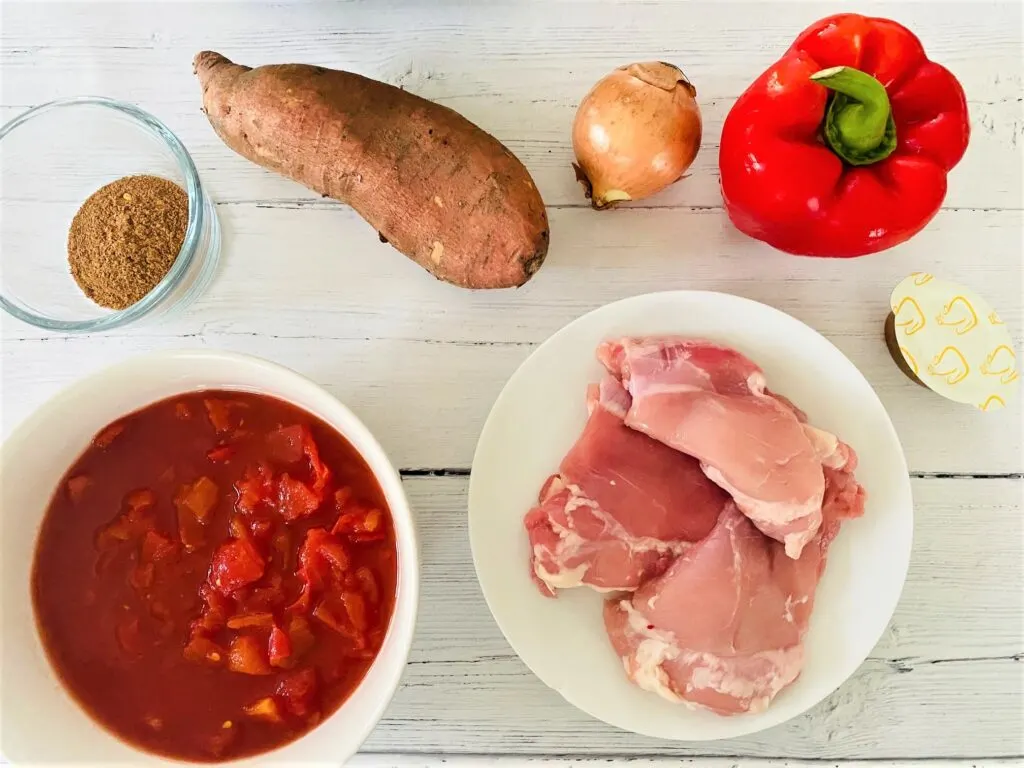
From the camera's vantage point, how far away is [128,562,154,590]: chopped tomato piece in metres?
1.00

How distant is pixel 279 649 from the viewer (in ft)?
3.23

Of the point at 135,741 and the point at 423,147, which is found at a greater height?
the point at 423,147

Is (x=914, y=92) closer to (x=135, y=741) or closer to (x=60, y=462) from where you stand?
(x=60, y=462)

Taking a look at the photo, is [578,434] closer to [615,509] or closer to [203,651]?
[615,509]

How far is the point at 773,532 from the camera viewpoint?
3.58 feet

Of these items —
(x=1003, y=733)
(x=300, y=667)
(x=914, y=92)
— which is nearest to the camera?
(x=300, y=667)

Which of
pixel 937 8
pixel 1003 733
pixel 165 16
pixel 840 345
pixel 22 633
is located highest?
pixel 937 8

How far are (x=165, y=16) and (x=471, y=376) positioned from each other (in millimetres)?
772

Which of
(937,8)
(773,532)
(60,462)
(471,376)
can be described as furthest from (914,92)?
(60,462)

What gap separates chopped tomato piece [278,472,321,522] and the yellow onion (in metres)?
0.59

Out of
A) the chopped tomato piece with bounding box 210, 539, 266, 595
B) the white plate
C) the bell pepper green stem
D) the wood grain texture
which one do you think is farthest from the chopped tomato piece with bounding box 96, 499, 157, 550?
the bell pepper green stem

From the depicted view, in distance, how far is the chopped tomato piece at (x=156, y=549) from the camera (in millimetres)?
1003

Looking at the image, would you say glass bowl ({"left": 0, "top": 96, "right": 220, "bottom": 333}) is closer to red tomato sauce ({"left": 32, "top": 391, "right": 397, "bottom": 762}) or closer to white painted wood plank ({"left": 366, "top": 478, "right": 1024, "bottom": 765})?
red tomato sauce ({"left": 32, "top": 391, "right": 397, "bottom": 762})

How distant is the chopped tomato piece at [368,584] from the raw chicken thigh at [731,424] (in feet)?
1.31
